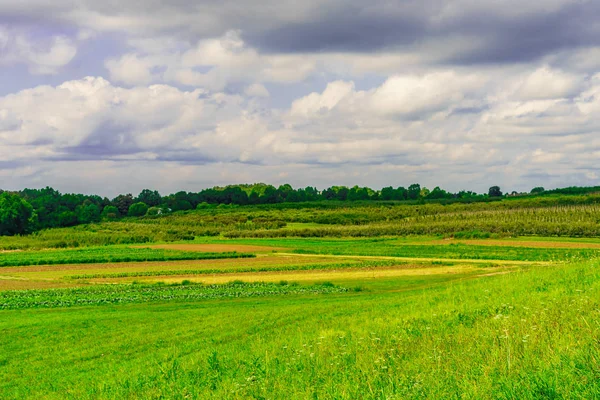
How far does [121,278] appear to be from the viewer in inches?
2430

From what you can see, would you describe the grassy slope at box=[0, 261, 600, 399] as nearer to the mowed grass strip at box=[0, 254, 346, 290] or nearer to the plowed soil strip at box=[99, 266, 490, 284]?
the plowed soil strip at box=[99, 266, 490, 284]

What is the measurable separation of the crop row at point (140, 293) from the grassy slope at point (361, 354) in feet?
48.2

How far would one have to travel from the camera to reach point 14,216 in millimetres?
155250

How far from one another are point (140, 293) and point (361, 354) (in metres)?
37.0

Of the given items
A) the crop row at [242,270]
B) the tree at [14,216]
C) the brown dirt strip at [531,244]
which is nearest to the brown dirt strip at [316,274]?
the crop row at [242,270]

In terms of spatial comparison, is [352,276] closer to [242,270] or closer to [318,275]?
[318,275]

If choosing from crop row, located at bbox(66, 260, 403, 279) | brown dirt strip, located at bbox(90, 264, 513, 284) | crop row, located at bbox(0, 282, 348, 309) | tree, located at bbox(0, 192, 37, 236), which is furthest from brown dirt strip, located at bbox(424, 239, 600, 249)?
tree, located at bbox(0, 192, 37, 236)

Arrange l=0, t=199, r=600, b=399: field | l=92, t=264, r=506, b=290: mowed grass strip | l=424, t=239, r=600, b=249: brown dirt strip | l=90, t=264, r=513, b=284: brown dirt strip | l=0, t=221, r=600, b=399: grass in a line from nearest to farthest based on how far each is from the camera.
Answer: l=0, t=221, r=600, b=399: grass → l=0, t=199, r=600, b=399: field → l=92, t=264, r=506, b=290: mowed grass strip → l=90, t=264, r=513, b=284: brown dirt strip → l=424, t=239, r=600, b=249: brown dirt strip

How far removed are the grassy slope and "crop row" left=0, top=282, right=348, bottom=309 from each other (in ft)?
48.2

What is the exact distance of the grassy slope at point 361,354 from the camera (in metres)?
8.03

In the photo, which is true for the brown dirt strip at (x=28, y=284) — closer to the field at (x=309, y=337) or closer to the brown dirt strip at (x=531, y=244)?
the field at (x=309, y=337)

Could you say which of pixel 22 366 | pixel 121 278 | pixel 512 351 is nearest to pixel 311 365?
pixel 512 351

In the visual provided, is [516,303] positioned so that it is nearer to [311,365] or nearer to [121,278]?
[311,365]

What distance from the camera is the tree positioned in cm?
15512
